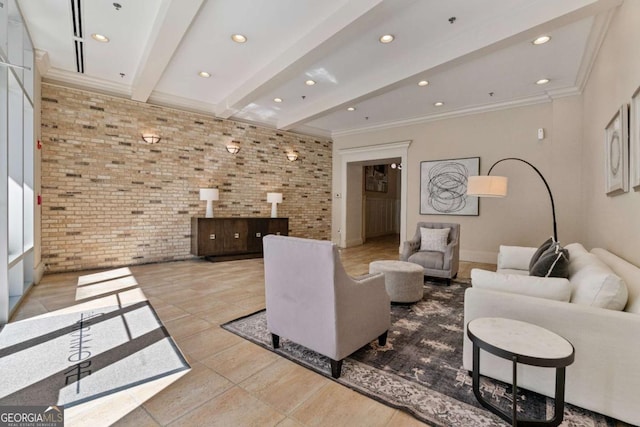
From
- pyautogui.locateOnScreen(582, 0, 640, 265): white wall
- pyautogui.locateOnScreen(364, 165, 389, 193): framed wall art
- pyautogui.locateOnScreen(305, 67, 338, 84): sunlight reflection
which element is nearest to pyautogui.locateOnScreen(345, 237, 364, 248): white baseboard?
pyautogui.locateOnScreen(364, 165, 389, 193): framed wall art

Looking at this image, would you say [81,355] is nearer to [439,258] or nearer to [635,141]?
[439,258]

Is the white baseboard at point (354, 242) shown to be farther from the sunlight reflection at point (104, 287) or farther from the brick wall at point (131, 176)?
the sunlight reflection at point (104, 287)

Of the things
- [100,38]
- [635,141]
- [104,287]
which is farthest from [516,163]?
[104,287]

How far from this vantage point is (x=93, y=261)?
5.00m

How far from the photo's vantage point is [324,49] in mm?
3496

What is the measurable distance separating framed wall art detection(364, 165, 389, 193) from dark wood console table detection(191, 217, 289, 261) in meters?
4.18

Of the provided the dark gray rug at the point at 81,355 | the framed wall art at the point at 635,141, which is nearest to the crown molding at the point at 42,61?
the dark gray rug at the point at 81,355

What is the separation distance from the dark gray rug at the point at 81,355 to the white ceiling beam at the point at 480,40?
14.3 ft

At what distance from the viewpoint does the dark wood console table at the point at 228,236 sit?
577 centimetres

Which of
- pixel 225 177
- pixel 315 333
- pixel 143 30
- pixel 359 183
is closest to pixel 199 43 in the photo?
pixel 143 30

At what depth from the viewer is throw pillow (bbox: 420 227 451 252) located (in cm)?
468

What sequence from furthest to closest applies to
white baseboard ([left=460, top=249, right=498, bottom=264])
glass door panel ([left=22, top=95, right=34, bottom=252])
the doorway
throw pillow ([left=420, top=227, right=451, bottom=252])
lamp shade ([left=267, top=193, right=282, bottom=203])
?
the doorway < lamp shade ([left=267, top=193, right=282, bottom=203]) < white baseboard ([left=460, top=249, right=498, bottom=264]) < throw pillow ([left=420, top=227, right=451, bottom=252]) < glass door panel ([left=22, top=95, right=34, bottom=252])

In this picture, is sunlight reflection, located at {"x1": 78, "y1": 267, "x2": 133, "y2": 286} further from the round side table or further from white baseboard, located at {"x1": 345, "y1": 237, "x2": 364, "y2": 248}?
white baseboard, located at {"x1": 345, "y1": 237, "x2": 364, "y2": 248}

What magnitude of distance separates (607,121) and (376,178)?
24.1 ft
